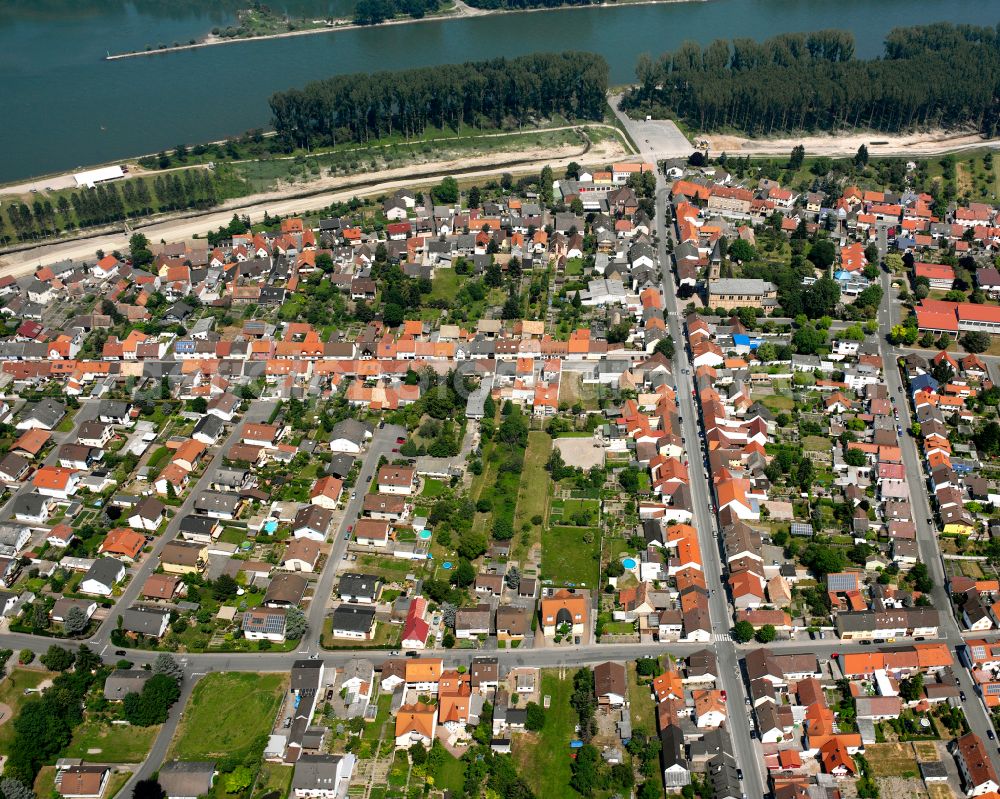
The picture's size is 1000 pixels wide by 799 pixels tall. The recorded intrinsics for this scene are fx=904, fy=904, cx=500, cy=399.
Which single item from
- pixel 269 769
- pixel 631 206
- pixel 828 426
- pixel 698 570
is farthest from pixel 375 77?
pixel 269 769

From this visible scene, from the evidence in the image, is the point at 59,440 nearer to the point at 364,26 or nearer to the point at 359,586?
the point at 359,586

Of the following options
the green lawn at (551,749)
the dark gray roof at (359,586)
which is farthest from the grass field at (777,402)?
the dark gray roof at (359,586)

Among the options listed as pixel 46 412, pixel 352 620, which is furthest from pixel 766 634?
pixel 46 412

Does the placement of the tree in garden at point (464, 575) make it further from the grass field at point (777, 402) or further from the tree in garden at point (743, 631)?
the grass field at point (777, 402)

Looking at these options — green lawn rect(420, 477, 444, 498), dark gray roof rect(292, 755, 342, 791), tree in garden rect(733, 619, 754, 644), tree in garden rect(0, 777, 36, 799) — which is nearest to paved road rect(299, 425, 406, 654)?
green lawn rect(420, 477, 444, 498)

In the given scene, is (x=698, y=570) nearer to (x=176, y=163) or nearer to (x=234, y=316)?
(x=234, y=316)

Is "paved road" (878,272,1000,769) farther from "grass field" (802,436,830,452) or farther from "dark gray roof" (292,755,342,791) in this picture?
"dark gray roof" (292,755,342,791)

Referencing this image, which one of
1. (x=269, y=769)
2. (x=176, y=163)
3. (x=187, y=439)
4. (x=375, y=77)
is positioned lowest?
(x=269, y=769)
